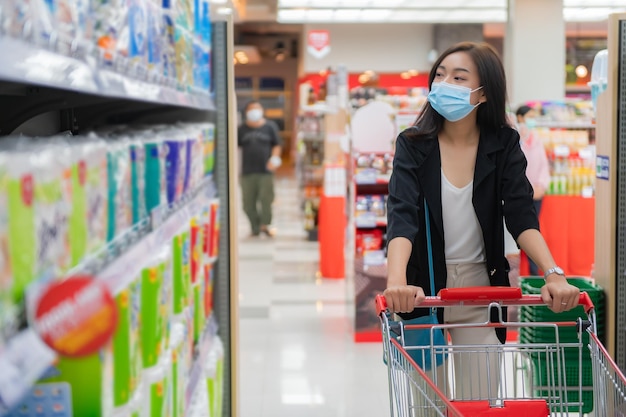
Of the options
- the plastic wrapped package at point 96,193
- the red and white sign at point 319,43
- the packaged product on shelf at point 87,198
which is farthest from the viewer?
the red and white sign at point 319,43

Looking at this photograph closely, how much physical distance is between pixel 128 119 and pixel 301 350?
3161 mm

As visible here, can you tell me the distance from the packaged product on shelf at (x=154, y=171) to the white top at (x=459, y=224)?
94cm

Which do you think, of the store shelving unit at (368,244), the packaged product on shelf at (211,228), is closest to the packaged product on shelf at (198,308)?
the packaged product on shelf at (211,228)

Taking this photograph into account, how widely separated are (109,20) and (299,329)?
5.43 meters

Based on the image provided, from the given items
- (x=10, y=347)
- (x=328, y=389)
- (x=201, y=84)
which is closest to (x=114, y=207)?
(x=10, y=347)

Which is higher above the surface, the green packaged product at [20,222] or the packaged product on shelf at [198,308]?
the green packaged product at [20,222]

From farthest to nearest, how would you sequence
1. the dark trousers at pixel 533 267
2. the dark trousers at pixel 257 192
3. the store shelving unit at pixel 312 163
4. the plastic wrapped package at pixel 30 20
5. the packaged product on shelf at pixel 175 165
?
the dark trousers at pixel 257 192 → the store shelving unit at pixel 312 163 → the dark trousers at pixel 533 267 → the packaged product on shelf at pixel 175 165 → the plastic wrapped package at pixel 30 20

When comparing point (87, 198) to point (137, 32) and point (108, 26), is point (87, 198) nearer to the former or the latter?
point (108, 26)

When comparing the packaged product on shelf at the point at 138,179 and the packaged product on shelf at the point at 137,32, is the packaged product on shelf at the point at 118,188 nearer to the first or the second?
the packaged product on shelf at the point at 138,179

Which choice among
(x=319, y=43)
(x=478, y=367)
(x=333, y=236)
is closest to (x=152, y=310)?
(x=478, y=367)

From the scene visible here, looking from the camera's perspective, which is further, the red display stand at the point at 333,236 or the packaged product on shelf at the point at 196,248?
the red display stand at the point at 333,236

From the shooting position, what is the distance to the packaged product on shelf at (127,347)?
164 centimetres

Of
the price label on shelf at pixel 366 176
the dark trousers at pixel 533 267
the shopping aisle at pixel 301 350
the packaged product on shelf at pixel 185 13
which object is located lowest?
the shopping aisle at pixel 301 350

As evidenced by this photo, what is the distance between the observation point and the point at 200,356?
10.5ft
